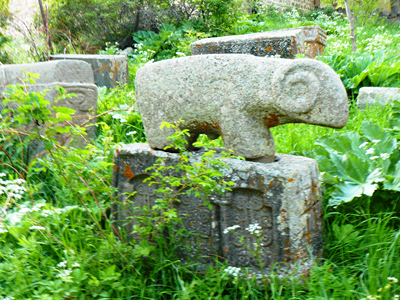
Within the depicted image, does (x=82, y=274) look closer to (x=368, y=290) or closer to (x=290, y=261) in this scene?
(x=290, y=261)

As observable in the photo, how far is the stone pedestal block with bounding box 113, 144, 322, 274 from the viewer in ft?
6.04

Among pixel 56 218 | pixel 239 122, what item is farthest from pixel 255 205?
pixel 56 218

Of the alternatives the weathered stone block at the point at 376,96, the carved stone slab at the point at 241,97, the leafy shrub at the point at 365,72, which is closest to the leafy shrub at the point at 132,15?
the leafy shrub at the point at 365,72

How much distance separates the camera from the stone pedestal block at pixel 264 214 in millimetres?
1842

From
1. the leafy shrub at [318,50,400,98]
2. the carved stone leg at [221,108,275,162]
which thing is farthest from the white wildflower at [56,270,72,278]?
the leafy shrub at [318,50,400,98]

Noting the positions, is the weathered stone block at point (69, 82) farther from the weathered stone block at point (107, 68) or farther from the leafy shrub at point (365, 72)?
the leafy shrub at point (365, 72)

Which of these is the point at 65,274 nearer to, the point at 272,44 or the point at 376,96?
the point at 376,96

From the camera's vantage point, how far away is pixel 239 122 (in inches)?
73.8

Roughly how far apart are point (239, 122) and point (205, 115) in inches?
7.5

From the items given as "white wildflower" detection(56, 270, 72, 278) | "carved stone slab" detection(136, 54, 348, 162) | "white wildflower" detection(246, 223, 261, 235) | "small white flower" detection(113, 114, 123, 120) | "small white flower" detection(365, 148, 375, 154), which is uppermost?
"carved stone slab" detection(136, 54, 348, 162)

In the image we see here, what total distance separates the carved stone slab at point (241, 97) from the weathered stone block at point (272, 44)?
8.65 ft

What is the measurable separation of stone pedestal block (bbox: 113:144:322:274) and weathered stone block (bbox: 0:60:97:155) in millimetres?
1469

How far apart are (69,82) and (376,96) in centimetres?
279

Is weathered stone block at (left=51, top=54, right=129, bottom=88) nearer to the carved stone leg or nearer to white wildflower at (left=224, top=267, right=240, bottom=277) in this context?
the carved stone leg
